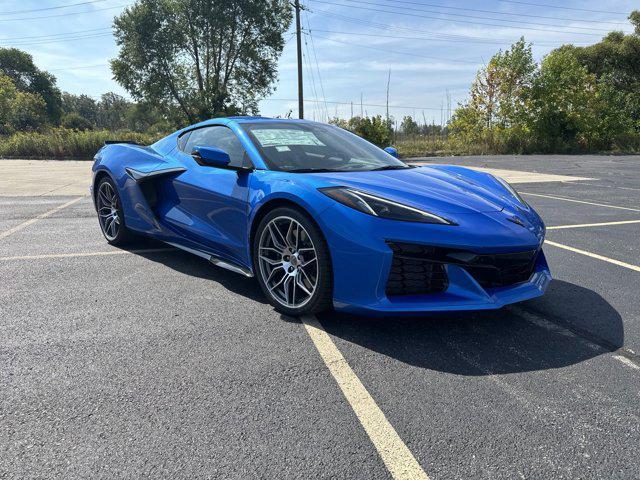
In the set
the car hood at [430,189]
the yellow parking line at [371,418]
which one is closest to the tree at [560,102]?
the car hood at [430,189]

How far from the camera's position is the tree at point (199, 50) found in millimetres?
26891

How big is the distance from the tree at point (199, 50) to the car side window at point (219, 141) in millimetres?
24868

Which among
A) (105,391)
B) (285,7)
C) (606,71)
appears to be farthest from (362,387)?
(606,71)

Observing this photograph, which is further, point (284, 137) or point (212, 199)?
point (284, 137)

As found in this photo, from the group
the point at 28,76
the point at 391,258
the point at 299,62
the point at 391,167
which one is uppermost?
the point at 28,76

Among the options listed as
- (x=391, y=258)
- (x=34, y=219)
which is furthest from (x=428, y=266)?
(x=34, y=219)

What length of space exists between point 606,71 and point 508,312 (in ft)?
163

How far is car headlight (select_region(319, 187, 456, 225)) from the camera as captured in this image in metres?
2.42

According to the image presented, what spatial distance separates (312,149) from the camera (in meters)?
3.39

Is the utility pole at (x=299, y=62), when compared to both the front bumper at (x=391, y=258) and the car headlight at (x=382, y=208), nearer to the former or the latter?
the car headlight at (x=382, y=208)

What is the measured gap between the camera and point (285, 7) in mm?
29031

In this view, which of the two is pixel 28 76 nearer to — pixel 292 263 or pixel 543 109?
pixel 543 109

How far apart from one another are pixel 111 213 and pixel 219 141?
1.70 metres

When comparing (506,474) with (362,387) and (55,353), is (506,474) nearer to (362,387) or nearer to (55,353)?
(362,387)
